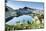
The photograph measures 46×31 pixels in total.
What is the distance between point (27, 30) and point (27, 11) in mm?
236

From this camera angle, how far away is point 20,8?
1.17 m

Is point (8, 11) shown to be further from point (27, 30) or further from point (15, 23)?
point (27, 30)

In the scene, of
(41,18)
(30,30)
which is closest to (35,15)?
(41,18)

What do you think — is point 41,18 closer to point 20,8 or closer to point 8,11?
point 20,8

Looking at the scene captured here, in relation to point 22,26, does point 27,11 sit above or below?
above

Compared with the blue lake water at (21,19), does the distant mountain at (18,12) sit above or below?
above

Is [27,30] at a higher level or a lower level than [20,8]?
lower

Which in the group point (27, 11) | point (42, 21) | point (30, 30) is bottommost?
point (30, 30)

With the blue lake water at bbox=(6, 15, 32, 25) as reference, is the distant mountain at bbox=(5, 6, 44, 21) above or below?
above

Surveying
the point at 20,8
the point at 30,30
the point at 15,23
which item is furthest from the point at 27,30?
the point at 20,8

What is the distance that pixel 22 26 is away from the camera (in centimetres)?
117

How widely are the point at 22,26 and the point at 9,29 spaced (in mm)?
162

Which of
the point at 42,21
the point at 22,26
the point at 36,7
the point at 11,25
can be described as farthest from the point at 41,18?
the point at 11,25

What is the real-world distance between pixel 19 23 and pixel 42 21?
29 cm
